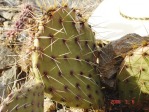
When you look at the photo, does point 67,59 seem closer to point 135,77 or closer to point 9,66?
point 135,77

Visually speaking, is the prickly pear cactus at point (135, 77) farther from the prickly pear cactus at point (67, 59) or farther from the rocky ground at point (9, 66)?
the rocky ground at point (9, 66)

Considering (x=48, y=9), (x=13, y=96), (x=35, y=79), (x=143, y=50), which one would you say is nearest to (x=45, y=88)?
(x=35, y=79)

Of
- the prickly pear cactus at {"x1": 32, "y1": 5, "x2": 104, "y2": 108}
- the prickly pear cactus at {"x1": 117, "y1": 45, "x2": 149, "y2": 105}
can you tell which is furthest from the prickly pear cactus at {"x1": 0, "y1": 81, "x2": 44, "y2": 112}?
the prickly pear cactus at {"x1": 117, "y1": 45, "x2": 149, "y2": 105}

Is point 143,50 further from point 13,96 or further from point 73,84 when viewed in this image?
point 13,96

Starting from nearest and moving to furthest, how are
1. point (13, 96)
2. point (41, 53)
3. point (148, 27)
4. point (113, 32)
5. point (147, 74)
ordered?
point (13, 96) → point (41, 53) → point (147, 74) → point (148, 27) → point (113, 32)

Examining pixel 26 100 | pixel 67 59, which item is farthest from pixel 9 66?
pixel 26 100

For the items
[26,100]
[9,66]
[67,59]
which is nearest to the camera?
[26,100]
